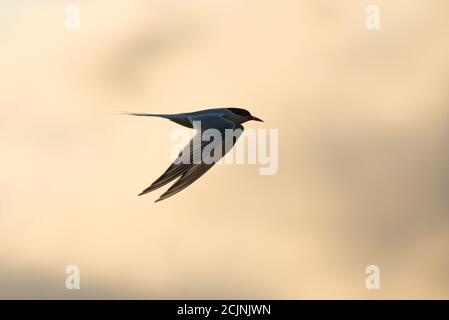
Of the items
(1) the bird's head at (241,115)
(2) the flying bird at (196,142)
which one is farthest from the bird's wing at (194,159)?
(1) the bird's head at (241,115)

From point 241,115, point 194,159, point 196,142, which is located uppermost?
point 241,115

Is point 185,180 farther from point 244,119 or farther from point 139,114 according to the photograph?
point 244,119

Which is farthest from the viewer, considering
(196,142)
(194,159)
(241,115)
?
(241,115)

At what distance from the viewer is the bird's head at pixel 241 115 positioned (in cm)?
1130

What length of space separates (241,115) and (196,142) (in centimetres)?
193

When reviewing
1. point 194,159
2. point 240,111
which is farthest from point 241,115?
point 194,159

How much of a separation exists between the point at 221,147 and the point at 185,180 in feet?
2.95

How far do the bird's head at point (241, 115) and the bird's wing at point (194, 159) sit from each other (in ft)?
2.18

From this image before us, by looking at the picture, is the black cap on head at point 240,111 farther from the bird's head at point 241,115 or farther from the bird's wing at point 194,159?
the bird's wing at point 194,159

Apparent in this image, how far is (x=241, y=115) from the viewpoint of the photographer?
1145 centimetres

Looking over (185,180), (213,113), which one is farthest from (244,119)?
(185,180)

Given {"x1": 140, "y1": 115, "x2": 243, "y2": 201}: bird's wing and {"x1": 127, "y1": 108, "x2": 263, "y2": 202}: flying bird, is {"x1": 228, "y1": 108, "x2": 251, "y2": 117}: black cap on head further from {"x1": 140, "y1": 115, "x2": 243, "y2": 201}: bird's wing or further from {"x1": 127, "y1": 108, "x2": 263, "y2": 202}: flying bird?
{"x1": 140, "y1": 115, "x2": 243, "y2": 201}: bird's wing

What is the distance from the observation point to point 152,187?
27.8 feet

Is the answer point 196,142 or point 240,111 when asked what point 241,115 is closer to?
point 240,111
